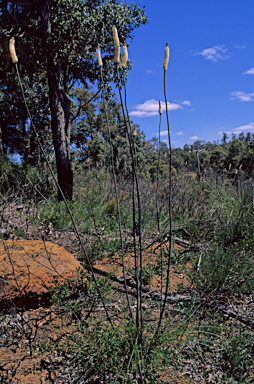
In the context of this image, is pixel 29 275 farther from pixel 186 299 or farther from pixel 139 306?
pixel 186 299

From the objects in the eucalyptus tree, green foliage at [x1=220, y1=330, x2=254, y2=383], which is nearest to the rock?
green foliage at [x1=220, y1=330, x2=254, y2=383]

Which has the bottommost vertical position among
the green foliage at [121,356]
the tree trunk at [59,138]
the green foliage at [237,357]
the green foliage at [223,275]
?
the green foliage at [237,357]

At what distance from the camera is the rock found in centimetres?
251

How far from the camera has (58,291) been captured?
2.60 meters

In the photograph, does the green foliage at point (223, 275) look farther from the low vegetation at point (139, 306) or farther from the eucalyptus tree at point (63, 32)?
the eucalyptus tree at point (63, 32)

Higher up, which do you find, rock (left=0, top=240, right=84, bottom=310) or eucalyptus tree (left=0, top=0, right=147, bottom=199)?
eucalyptus tree (left=0, top=0, right=147, bottom=199)

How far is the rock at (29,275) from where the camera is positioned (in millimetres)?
2508

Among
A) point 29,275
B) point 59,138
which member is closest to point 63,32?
point 59,138

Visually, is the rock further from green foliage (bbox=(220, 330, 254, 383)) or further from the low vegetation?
green foliage (bbox=(220, 330, 254, 383))

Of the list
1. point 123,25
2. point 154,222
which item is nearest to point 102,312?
point 154,222

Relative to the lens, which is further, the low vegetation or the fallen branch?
the fallen branch

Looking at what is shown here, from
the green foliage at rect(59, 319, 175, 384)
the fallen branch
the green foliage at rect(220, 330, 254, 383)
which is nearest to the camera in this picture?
the green foliage at rect(59, 319, 175, 384)

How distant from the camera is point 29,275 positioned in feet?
8.52

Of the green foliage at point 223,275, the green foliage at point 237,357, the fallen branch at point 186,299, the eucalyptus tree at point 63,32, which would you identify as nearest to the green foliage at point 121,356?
the green foliage at point 237,357
